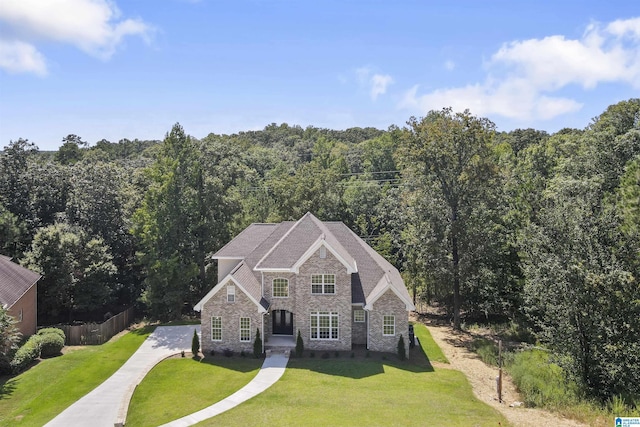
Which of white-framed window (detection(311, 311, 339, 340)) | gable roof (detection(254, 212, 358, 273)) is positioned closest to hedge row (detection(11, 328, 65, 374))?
gable roof (detection(254, 212, 358, 273))

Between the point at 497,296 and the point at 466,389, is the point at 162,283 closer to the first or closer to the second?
the point at 466,389

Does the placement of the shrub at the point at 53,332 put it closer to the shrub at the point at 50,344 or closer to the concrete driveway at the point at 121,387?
the shrub at the point at 50,344

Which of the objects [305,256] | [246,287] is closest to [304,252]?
[305,256]

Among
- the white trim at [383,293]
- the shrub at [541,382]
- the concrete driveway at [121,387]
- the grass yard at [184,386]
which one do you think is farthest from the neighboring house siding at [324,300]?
the shrub at [541,382]

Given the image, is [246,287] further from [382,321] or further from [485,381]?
[485,381]

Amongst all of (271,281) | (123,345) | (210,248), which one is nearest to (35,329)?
(123,345)

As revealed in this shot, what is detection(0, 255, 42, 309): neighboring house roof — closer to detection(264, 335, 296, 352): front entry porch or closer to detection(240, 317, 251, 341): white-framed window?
detection(240, 317, 251, 341): white-framed window
